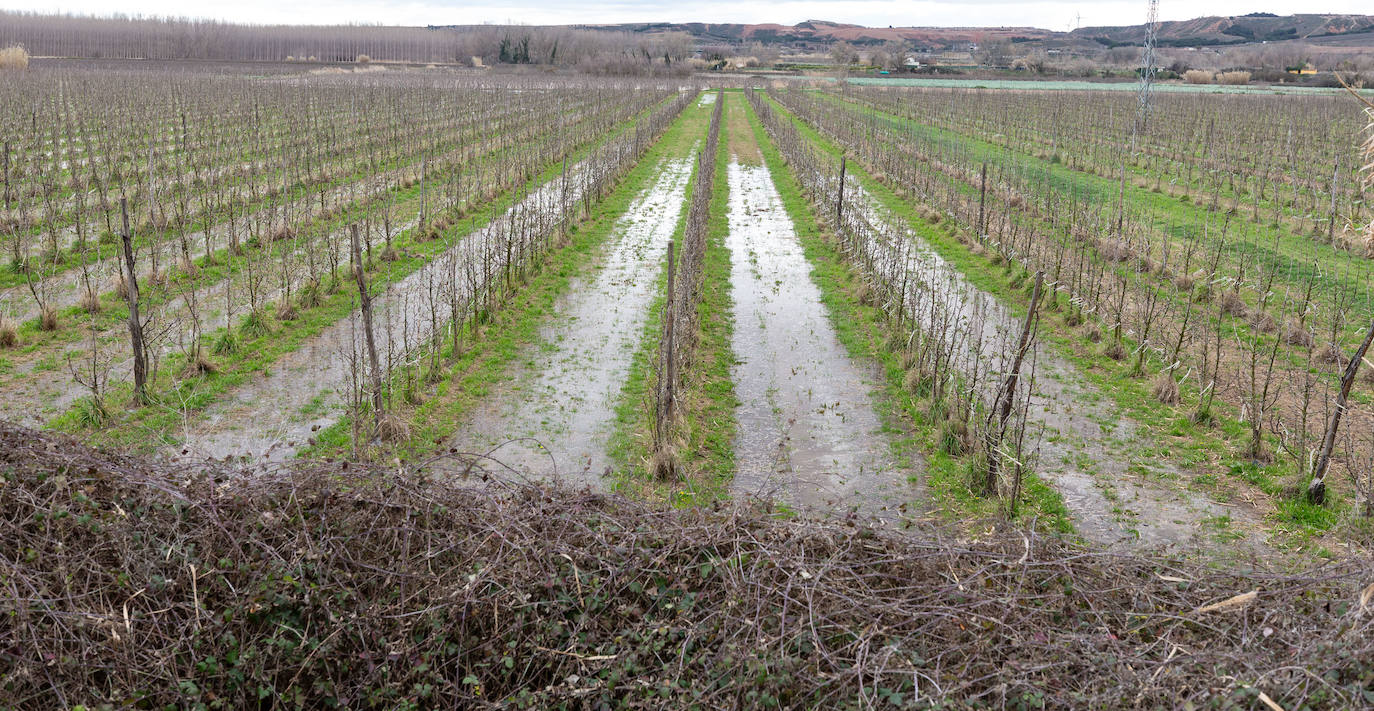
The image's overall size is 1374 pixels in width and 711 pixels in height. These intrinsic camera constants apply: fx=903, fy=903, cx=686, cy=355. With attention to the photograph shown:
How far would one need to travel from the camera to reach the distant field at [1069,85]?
61.3 metres

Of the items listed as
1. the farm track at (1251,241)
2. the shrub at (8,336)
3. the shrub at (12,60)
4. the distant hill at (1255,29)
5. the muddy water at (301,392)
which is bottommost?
the muddy water at (301,392)

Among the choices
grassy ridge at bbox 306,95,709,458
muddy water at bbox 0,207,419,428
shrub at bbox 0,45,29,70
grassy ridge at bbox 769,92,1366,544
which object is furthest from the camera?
shrub at bbox 0,45,29,70

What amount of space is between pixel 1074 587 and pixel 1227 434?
488 cm

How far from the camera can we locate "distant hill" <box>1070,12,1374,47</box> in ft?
403

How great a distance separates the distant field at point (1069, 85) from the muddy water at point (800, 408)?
48835mm

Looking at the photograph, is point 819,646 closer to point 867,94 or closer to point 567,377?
point 567,377

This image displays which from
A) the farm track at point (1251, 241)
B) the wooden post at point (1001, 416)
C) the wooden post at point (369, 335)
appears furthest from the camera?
the farm track at point (1251, 241)

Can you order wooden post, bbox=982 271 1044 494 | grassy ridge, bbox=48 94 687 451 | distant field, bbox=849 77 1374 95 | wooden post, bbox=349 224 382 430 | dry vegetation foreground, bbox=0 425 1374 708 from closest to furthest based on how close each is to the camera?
1. dry vegetation foreground, bbox=0 425 1374 708
2. wooden post, bbox=982 271 1044 494
3. wooden post, bbox=349 224 382 430
4. grassy ridge, bbox=48 94 687 451
5. distant field, bbox=849 77 1374 95

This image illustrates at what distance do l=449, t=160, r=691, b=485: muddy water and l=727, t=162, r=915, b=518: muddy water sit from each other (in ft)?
4.39

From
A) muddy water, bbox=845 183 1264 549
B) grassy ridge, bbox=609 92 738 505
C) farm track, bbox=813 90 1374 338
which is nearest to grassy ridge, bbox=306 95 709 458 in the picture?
grassy ridge, bbox=609 92 738 505

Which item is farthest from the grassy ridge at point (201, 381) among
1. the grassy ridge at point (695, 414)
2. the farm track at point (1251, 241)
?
the farm track at point (1251, 241)

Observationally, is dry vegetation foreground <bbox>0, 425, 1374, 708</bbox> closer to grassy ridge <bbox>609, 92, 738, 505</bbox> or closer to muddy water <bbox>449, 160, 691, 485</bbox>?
muddy water <bbox>449, 160, 691, 485</bbox>

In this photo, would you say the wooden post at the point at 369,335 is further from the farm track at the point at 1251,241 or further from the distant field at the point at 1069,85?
the distant field at the point at 1069,85

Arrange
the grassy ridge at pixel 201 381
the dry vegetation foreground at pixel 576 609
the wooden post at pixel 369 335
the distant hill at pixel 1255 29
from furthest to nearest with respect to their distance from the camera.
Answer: the distant hill at pixel 1255 29 → the grassy ridge at pixel 201 381 → the wooden post at pixel 369 335 → the dry vegetation foreground at pixel 576 609
